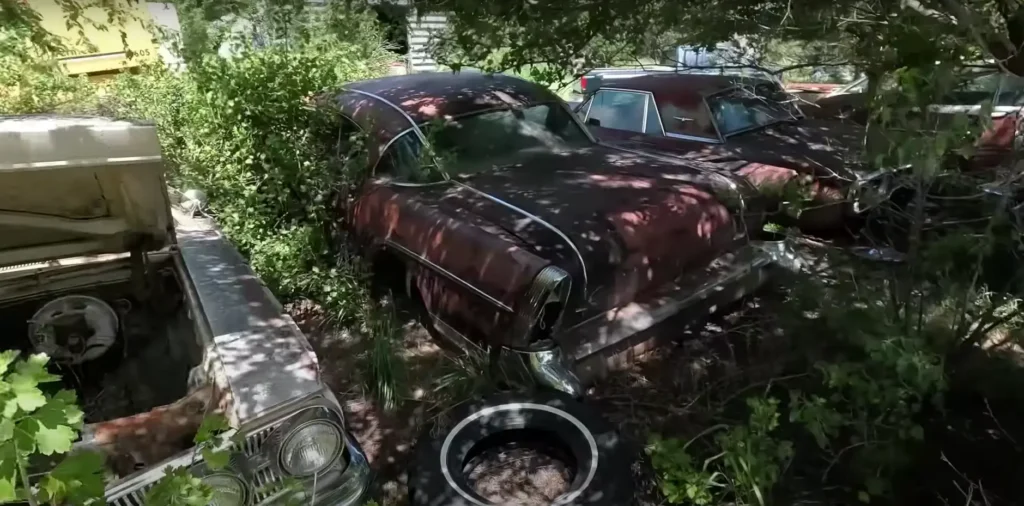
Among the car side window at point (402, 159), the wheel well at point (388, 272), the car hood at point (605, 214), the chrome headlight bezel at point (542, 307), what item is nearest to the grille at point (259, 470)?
the chrome headlight bezel at point (542, 307)

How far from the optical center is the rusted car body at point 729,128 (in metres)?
4.84

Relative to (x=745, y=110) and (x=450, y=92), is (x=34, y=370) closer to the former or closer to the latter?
(x=450, y=92)

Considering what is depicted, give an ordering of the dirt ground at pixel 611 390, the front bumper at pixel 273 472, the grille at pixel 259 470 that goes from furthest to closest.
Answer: the dirt ground at pixel 611 390
the grille at pixel 259 470
the front bumper at pixel 273 472

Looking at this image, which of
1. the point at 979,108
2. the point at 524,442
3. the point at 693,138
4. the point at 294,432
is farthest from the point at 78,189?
the point at 693,138

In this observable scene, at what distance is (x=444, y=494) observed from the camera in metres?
2.52

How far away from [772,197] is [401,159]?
2337 millimetres

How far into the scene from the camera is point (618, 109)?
616 centimetres

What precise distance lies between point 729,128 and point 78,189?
4.64 metres

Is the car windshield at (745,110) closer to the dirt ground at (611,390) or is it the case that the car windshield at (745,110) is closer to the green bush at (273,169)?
the dirt ground at (611,390)

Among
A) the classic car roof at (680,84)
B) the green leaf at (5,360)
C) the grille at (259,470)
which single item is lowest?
the grille at (259,470)

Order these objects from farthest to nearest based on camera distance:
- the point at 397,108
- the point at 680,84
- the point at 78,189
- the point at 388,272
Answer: the point at 680,84 → the point at 397,108 → the point at 388,272 → the point at 78,189

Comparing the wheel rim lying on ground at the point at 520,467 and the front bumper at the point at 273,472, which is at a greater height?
the front bumper at the point at 273,472

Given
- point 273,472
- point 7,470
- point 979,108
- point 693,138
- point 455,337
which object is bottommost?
point 455,337

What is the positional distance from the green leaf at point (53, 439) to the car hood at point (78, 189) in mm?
1105
